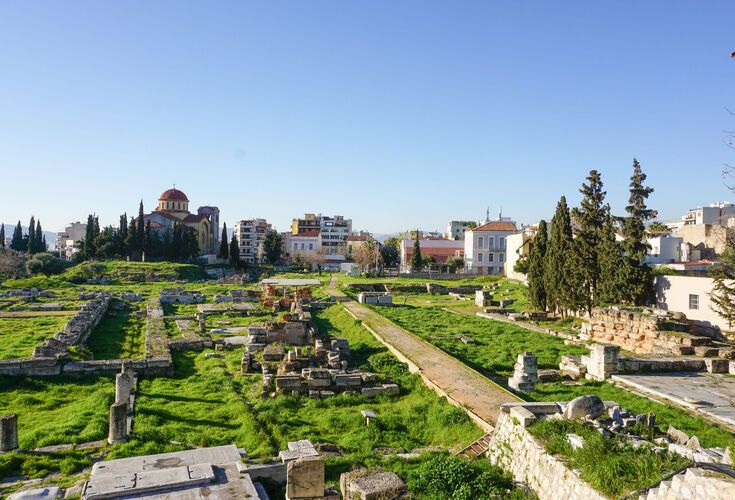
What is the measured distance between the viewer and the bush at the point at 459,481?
31.6ft

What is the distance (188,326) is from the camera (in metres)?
30.8

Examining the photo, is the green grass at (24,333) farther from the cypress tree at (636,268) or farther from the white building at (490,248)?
the white building at (490,248)

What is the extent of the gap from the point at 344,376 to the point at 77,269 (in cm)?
5999

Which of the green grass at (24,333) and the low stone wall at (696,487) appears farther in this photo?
the green grass at (24,333)

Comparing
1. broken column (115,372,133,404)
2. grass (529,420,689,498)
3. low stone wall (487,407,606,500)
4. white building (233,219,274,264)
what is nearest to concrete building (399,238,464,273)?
white building (233,219,274,264)

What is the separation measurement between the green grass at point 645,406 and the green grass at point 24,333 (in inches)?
773

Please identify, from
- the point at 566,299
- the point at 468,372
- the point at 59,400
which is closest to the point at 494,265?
the point at 566,299

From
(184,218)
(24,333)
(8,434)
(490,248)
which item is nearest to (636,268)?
(8,434)

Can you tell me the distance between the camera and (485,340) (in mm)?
26234

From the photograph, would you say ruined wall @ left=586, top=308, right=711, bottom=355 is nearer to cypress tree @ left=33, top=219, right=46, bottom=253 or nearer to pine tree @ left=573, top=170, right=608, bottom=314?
pine tree @ left=573, top=170, right=608, bottom=314

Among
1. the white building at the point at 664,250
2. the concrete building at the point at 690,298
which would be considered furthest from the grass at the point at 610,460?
the white building at the point at 664,250

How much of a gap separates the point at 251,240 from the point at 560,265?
88743 millimetres

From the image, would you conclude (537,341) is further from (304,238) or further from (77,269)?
(304,238)

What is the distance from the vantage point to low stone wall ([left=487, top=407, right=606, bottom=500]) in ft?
28.0
